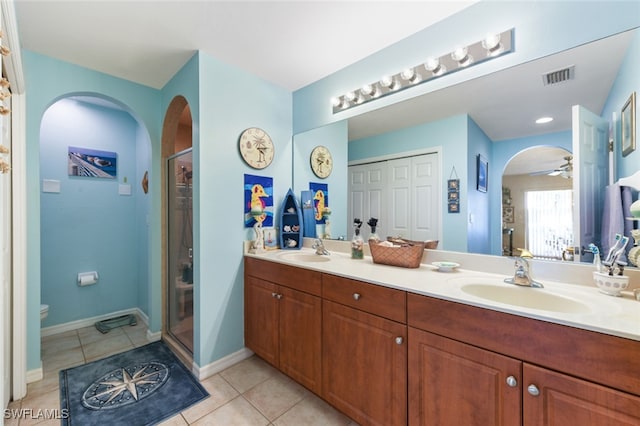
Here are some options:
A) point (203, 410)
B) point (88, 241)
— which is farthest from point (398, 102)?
point (88, 241)

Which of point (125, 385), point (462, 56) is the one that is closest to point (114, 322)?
→ point (125, 385)

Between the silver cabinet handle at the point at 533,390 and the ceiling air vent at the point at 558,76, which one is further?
the ceiling air vent at the point at 558,76

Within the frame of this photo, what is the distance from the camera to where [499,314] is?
0.98 m

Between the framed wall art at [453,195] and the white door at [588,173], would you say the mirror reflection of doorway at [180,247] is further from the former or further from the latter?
the white door at [588,173]

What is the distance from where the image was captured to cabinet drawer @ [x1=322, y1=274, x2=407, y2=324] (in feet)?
4.12

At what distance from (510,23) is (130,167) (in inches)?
147

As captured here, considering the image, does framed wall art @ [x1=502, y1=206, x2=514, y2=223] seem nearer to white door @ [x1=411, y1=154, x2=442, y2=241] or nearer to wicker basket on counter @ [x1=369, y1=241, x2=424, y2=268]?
white door @ [x1=411, y1=154, x2=442, y2=241]

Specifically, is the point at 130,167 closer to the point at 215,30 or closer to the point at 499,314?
the point at 215,30

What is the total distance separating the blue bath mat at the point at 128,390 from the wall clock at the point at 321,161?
1926mm

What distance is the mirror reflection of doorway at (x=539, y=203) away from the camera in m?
1.33

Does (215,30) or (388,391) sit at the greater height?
(215,30)

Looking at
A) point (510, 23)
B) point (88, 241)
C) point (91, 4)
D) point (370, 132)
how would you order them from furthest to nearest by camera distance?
point (88, 241) → point (370, 132) → point (91, 4) → point (510, 23)

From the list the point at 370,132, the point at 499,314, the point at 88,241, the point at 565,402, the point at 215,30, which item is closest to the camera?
the point at 565,402

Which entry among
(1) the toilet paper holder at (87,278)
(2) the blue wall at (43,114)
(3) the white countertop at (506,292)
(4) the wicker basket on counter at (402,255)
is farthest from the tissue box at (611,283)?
(1) the toilet paper holder at (87,278)
